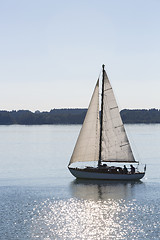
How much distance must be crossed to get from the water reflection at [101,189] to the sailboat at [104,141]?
4.16 ft

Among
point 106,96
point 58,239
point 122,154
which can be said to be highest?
point 106,96

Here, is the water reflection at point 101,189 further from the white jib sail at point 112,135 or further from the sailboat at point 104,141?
the white jib sail at point 112,135

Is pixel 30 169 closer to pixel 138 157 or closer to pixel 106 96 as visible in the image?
pixel 106 96

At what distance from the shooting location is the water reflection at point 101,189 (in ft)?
164

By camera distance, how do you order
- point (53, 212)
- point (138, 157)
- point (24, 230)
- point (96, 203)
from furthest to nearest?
point (138, 157), point (96, 203), point (53, 212), point (24, 230)

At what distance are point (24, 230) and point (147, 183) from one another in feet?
90.3

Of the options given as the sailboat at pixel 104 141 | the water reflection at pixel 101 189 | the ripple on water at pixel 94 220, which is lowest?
the ripple on water at pixel 94 220

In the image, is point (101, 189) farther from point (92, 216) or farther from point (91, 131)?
point (92, 216)

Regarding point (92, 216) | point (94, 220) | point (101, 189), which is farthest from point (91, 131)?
point (94, 220)

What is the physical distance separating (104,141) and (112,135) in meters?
1.45

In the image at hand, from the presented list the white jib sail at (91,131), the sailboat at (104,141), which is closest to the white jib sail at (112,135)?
the sailboat at (104,141)

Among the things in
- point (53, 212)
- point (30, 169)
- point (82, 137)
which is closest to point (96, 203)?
point (53, 212)

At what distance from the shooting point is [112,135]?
6162 centimetres

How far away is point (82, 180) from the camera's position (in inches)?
2377
